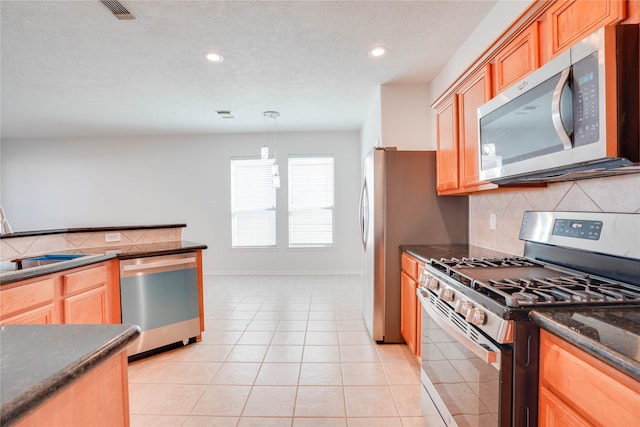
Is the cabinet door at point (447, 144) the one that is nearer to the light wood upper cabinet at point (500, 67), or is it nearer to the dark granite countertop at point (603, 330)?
the light wood upper cabinet at point (500, 67)

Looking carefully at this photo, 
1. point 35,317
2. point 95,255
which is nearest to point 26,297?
point 35,317

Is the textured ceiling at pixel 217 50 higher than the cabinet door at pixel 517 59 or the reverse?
higher

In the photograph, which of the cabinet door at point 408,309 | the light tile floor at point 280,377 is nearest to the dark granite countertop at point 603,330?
the light tile floor at point 280,377

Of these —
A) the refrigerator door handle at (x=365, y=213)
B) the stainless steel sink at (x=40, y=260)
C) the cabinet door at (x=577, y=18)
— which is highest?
the cabinet door at (x=577, y=18)

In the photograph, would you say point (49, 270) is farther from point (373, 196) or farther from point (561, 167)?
point (561, 167)

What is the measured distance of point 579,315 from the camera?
0.97 meters

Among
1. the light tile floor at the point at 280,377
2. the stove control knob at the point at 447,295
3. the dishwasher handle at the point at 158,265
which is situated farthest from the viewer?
the dishwasher handle at the point at 158,265

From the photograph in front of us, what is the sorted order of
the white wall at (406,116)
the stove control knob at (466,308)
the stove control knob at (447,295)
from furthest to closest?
the white wall at (406,116) → the stove control knob at (447,295) → the stove control knob at (466,308)

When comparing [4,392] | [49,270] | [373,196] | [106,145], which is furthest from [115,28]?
[106,145]

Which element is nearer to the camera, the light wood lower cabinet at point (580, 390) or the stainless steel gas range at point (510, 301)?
the light wood lower cabinet at point (580, 390)

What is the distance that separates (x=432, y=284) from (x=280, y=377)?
1.34 metres

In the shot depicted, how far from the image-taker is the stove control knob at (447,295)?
57.5 inches

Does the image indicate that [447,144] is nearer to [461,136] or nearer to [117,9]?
[461,136]

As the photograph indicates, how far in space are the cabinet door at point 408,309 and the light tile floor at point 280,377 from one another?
6.6 inches
